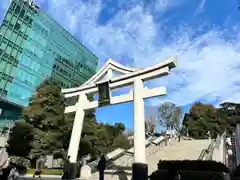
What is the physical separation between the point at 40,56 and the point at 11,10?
8.70 meters

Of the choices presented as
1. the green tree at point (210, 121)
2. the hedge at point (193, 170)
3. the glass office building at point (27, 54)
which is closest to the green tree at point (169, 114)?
the green tree at point (210, 121)

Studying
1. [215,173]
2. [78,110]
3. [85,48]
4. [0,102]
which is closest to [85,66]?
[85,48]

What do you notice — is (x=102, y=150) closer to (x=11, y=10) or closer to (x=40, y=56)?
(x=40, y=56)

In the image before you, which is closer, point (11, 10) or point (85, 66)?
point (11, 10)

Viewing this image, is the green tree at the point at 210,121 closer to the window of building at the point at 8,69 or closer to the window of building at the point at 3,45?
the window of building at the point at 8,69

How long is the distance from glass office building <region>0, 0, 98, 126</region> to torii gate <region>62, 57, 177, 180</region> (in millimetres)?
22517

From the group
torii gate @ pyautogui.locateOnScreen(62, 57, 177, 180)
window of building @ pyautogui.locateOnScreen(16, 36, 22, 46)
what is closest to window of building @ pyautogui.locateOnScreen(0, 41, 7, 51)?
window of building @ pyautogui.locateOnScreen(16, 36, 22, 46)

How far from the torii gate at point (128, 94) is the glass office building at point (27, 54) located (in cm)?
2252

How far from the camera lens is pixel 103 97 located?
15688 millimetres

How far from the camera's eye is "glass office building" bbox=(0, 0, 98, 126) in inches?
1437

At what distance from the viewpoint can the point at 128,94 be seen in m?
14.8

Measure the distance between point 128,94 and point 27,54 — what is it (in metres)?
29.6

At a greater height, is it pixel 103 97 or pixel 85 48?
pixel 85 48

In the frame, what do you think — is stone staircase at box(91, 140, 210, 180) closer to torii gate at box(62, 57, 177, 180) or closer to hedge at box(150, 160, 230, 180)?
torii gate at box(62, 57, 177, 180)
